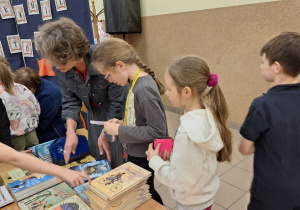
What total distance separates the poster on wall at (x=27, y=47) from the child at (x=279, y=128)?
2867 millimetres

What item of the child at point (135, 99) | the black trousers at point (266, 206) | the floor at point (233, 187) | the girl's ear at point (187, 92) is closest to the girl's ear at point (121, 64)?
the child at point (135, 99)

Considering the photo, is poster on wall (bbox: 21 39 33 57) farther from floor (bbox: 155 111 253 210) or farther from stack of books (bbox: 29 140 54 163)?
floor (bbox: 155 111 253 210)

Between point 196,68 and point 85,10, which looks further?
point 85,10

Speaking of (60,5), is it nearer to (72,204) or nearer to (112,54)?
(112,54)

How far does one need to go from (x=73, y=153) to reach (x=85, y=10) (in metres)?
2.06

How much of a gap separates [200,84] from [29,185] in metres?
1.00

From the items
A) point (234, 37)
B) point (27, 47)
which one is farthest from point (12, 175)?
point (234, 37)

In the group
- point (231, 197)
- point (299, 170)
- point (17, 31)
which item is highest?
point (17, 31)

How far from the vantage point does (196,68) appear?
39.9 inches

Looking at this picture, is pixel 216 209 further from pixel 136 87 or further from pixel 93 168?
pixel 136 87

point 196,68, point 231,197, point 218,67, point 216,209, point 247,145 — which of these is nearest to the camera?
point 196,68

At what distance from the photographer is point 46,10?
2867 mm

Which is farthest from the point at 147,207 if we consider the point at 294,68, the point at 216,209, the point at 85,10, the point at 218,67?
the point at 218,67

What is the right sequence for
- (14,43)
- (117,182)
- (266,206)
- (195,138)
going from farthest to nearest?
(14,43) < (266,206) < (117,182) < (195,138)
